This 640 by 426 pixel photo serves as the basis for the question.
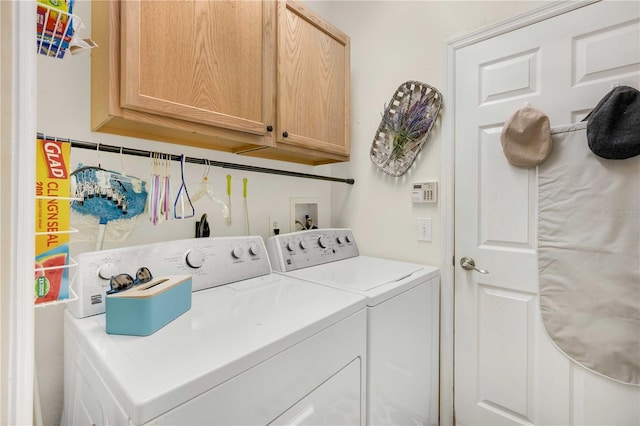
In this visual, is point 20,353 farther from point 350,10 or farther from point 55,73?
point 350,10

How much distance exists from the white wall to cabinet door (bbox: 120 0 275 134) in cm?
34

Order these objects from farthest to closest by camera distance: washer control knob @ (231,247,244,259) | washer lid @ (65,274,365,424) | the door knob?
1. the door knob
2. washer control knob @ (231,247,244,259)
3. washer lid @ (65,274,365,424)

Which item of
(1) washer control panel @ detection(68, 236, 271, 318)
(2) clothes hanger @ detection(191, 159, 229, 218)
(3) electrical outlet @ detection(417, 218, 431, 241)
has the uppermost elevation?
(2) clothes hanger @ detection(191, 159, 229, 218)

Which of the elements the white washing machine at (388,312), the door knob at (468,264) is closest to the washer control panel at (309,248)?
the white washing machine at (388,312)

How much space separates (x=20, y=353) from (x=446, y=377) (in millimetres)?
1764

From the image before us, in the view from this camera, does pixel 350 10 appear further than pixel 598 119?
Yes

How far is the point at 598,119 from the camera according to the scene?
114cm

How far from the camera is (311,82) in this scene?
1.53m

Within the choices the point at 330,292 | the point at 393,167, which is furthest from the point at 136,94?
the point at 393,167

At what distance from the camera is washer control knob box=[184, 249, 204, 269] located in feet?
3.73

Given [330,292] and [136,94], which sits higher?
[136,94]

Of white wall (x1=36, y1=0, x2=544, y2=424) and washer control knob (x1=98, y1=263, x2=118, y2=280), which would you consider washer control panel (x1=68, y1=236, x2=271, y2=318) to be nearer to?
washer control knob (x1=98, y1=263, x2=118, y2=280)

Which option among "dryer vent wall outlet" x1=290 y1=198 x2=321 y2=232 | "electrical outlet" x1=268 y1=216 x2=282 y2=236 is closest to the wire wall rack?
"electrical outlet" x1=268 y1=216 x2=282 y2=236

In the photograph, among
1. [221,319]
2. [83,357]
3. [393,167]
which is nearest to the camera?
[83,357]
